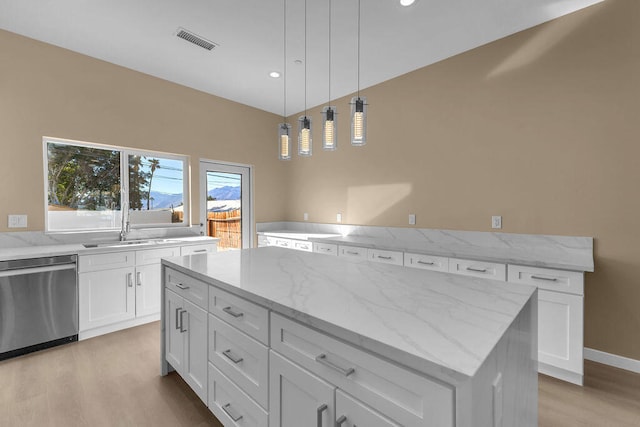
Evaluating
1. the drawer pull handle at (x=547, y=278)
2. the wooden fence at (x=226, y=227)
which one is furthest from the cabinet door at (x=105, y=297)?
the drawer pull handle at (x=547, y=278)

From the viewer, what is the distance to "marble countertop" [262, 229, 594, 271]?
2.19 meters

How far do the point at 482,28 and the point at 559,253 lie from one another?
6.95 feet

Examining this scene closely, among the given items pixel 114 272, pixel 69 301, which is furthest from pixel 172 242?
pixel 69 301

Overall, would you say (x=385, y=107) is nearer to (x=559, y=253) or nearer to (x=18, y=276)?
(x=559, y=253)

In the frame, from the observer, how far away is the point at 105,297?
2951 mm

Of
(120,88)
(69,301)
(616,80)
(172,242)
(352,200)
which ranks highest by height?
(120,88)

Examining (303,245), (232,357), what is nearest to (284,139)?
(232,357)

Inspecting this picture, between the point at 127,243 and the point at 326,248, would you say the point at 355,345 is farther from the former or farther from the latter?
the point at 127,243

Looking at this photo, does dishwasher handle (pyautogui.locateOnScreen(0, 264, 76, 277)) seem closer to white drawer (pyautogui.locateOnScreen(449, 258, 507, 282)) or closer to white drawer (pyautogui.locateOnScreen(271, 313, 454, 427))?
white drawer (pyautogui.locateOnScreen(271, 313, 454, 427))

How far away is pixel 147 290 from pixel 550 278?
3756 millimetres

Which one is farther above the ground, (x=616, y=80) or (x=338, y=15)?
(x=338, y=15)

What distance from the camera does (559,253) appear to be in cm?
249

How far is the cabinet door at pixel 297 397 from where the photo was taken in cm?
99

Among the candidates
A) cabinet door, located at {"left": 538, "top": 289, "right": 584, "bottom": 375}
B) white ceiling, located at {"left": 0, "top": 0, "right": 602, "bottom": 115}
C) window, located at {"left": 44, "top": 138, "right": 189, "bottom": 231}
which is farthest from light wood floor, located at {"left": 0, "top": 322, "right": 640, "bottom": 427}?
white ceiling, located at {"left": 0, "top": 0, "right": 602, "bottom": 115}
